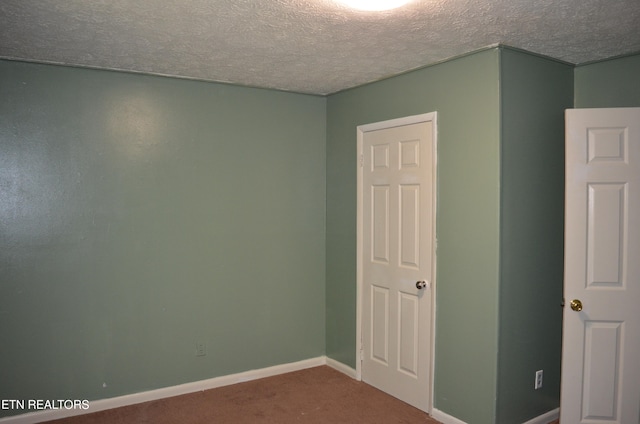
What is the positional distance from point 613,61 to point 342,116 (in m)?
2.07

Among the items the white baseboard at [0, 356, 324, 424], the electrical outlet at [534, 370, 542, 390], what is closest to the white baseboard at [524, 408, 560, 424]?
the electrical outlet at [534, 370, 542, 390]

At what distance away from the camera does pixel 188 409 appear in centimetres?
344

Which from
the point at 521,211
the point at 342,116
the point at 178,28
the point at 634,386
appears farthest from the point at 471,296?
the point at 178,28

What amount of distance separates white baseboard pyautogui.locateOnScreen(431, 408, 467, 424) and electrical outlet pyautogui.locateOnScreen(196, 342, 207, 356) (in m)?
1.83

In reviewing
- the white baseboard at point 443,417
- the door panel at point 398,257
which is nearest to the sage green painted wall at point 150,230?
the door panel at point 398,257

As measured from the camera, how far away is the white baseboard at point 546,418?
314 centimetres

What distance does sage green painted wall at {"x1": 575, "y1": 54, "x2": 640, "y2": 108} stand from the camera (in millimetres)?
3035

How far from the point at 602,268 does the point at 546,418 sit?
1.14 m

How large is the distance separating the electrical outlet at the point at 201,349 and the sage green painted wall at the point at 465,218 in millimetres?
1837

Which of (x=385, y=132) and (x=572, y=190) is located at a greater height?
(x=385, y=132)

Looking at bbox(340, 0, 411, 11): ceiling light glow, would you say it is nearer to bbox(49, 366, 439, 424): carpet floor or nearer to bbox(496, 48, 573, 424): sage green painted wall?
bbox(496, 48, 573, 424): sage green painted wall

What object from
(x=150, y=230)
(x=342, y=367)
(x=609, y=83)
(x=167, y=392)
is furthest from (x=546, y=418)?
(x=150, y=230)

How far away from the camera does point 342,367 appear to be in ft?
13.8

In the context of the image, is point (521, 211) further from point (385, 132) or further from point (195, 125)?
point (195, 125)
